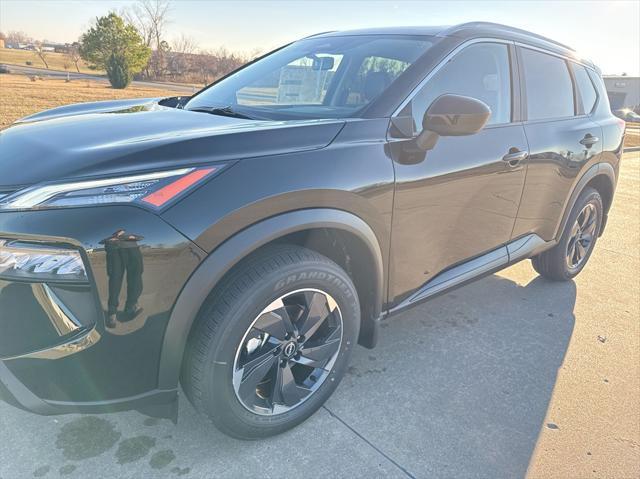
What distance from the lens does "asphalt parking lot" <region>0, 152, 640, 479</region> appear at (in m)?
2.04

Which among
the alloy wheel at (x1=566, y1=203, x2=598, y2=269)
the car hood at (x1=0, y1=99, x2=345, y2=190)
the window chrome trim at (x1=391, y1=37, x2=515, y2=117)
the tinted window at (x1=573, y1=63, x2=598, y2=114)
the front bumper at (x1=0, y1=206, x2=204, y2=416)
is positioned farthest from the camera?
the alloy wheel at (x1=566, y1=203, x2=598, y2=269)

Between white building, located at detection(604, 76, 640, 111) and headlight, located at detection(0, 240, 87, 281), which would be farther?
white building, located at detection(604, 76, 640, 111)

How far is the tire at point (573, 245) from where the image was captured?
3834 mm

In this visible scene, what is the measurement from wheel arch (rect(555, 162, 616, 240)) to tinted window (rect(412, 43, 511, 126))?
111 cm

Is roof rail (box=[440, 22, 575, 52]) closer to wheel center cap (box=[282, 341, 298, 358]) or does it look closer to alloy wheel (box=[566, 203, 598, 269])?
alloy wheel (box=[566, 203, 598, 269])

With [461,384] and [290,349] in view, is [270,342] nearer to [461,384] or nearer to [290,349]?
[290,349]

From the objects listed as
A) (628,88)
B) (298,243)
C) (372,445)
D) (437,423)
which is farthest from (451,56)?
(628,88)

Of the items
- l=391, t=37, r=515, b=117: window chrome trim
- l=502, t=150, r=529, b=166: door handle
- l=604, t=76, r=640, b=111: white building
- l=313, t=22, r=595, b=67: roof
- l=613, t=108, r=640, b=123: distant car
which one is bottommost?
l=604, t=76, r=640, b=111: white building

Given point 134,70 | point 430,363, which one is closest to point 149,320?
point 430,363

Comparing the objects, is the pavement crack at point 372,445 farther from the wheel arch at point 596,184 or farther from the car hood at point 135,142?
the wheel arch at point 596,184

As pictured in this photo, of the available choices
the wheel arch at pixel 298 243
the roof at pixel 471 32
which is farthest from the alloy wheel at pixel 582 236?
the wheel arch at pixel 298 243

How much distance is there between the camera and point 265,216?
1.83m

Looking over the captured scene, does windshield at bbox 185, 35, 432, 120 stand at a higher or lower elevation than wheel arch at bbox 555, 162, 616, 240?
higher

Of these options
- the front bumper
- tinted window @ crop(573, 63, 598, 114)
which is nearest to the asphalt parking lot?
the front bumper
